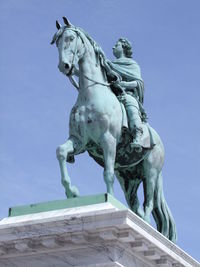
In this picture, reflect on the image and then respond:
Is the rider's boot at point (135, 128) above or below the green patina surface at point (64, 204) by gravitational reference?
above

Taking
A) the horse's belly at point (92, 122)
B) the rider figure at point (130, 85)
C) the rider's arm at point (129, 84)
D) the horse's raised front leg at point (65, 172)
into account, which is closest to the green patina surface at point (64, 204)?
the horse's raised front leg at point (65, 172)

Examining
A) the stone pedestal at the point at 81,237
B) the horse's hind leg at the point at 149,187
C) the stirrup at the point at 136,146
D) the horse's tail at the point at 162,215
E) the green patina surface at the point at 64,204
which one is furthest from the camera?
the horse's tail at the point at 162,215

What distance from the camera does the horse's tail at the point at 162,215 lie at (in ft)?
53.3

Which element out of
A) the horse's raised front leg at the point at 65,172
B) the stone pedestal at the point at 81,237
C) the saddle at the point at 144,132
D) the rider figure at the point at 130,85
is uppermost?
the rider figure at the point at 130,85

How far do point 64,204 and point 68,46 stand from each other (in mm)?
3096

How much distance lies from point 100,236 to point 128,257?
772mm

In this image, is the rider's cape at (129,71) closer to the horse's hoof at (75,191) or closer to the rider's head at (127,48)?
the rider's head at (127,48)

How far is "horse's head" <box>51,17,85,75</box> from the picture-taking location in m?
14.5

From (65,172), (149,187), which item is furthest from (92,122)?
(149,187)

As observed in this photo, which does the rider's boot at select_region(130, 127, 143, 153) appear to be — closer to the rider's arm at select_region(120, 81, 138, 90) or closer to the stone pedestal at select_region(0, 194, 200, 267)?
the rider's arm at select_region(120, 81, 138, 90)

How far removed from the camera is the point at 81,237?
12.9 metres

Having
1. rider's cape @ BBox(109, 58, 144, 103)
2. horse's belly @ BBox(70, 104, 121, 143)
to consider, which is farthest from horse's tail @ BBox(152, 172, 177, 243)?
horse's belly @ BBox(70, 104, 121, 143)

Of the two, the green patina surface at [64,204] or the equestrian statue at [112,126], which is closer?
the green patina surface at [64,204]

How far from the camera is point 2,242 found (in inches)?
524
